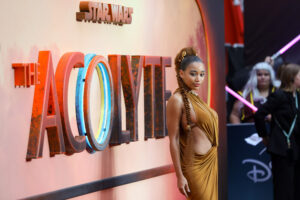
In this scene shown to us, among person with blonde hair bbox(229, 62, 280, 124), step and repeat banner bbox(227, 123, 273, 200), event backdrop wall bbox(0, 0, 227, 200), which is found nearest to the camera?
event backdrop wall bbox(0, 0, 227, 200)

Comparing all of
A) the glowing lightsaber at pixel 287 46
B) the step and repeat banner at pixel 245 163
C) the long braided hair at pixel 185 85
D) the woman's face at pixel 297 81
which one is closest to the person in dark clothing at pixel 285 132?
the woman's face at pixel 297 81

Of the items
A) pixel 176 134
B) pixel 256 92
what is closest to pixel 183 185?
pixel 176 134

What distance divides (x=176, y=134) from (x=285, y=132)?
2288 mm

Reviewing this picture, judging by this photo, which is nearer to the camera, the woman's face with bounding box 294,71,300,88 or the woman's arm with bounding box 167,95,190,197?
the woman's arm with bounding box 167,95,190,197

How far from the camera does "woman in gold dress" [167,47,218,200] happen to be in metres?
4.44

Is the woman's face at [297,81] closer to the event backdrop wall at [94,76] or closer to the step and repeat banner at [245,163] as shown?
the event backdrop wall at [94,76]

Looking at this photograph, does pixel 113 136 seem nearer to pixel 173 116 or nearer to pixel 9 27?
pixel 173 116

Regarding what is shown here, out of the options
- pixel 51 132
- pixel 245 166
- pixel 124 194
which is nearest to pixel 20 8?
→ pixel 51 132

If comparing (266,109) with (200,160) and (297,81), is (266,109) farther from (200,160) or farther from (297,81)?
(200,160)

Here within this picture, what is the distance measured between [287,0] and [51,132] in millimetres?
6382

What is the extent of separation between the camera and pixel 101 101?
445 cm

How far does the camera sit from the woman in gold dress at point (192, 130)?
14.6 ft

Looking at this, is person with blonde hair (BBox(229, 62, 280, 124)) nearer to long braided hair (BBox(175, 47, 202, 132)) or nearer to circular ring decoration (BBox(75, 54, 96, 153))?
long braided hair (BBox(175, 47, 202, 132))

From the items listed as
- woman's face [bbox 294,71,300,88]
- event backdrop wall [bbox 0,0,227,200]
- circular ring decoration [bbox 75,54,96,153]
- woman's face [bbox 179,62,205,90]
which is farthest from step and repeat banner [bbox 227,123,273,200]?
circular ring decoration [bbox 75,54,96,153]
